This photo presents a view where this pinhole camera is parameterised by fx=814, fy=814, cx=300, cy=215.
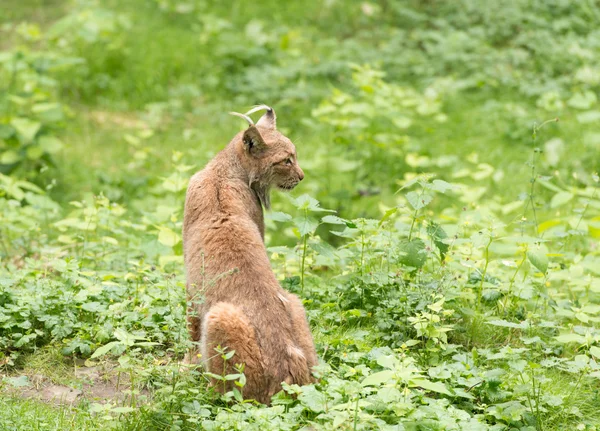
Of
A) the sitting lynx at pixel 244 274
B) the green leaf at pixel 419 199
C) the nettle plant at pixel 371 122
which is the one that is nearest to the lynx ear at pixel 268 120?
the sitting lynx at pixel 244 274

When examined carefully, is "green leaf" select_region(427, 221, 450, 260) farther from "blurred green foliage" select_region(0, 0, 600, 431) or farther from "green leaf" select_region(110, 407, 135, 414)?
"green leaf" select_region(110, 407, 135, 414)

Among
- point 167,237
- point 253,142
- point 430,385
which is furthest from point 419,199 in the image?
point 167,237

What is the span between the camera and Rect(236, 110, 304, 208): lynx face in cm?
581

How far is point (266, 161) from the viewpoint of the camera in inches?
231

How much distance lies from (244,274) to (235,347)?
1.67 feet

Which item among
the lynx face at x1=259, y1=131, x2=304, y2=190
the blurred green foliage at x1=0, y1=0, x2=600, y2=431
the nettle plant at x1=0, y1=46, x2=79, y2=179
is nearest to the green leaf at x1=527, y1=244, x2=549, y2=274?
the blurred green foliage at x1=0, y1=0, x2=600, y2=431

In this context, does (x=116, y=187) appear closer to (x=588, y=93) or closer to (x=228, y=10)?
(x=228, y=10)

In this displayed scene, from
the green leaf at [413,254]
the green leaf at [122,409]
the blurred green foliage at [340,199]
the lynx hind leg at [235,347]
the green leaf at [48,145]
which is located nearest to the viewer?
the green leaf at [122,409]

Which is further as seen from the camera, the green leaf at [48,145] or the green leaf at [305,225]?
the green leaf at [48,145]

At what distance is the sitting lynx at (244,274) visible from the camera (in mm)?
4754

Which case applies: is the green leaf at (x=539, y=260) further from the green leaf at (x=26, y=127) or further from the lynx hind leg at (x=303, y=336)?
the green leaf at (x=26, y=127)

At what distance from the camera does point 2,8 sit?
519 inches

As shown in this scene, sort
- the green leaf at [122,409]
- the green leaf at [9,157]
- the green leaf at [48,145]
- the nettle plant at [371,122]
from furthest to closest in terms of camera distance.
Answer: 1. the nettle plant at [371,122]
2. the green leaf at [48,145]
3. the green leaf at [9,157]
4. the green leaf at [122,409]

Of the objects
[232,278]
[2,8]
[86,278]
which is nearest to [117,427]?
[232,278]
